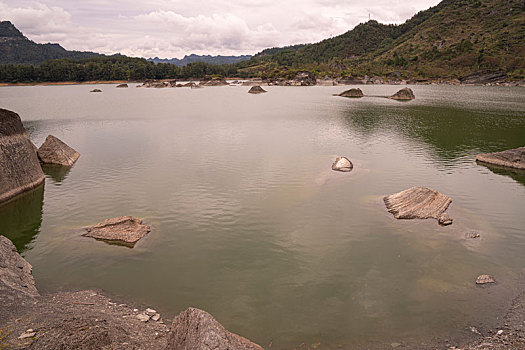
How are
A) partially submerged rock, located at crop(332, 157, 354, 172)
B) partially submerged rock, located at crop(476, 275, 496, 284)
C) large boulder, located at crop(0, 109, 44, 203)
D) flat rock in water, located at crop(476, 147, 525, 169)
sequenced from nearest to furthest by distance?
partially submerged rock, located at crop(476, 275, 496, 284) < large boulder, located at crop(0, 109, 44, 203) < partially submerged rock, located at crop(332, 157, 354, 172) < flat rock in water, located at crop(476, 147, 525, 169)

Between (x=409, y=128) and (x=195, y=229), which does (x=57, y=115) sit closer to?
(x=195, y=229)

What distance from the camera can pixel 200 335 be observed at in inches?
407

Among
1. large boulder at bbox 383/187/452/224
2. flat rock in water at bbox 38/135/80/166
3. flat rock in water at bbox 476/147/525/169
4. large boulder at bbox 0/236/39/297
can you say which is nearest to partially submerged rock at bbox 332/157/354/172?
large boulder at bbox 383/187/452/224

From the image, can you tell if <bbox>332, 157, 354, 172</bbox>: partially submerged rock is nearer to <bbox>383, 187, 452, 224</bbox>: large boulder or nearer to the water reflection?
<bbox>383, 187, 452, 224</bbox>: large boulder

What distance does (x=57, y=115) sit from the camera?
3265 inches

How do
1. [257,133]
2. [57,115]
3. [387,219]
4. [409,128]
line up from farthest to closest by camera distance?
[57,115] → [409,128] → [257,133] → [387,219]

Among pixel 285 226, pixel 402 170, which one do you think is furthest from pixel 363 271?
pixel 402 170

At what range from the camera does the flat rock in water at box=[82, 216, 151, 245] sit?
72.9 ft

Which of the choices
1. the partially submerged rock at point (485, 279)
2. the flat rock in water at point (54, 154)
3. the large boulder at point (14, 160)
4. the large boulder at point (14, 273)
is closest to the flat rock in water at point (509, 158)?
the partially submerged rock at point (485, 279)

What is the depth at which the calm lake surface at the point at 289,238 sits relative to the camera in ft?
51.8

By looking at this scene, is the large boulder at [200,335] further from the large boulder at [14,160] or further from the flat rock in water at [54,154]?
the flat rock in water at [54,154]

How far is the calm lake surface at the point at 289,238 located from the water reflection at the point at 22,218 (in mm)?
155

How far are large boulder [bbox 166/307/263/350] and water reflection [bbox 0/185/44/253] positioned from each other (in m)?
16.7

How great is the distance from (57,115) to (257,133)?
5693 cm
